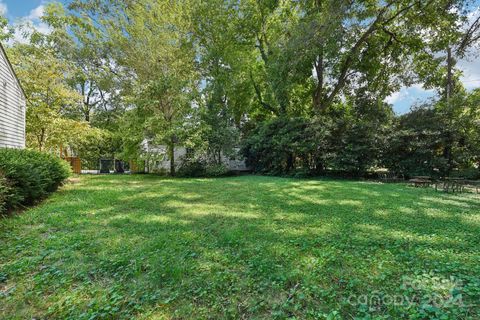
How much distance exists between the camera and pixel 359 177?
41.2ft

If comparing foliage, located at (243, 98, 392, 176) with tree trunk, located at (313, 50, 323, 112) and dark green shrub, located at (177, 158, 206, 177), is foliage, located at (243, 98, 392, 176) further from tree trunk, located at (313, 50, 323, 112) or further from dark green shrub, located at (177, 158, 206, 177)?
dark green shrub, located at (177, 158, 206, 177)

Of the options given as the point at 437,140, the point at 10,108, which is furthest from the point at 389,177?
the point at 10,108

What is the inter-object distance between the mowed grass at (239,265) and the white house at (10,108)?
5.06 metres

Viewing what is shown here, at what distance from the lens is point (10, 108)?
26.8 feet

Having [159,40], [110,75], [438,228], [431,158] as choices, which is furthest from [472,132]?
[110,75]

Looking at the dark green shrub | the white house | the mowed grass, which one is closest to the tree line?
the dark green shrub

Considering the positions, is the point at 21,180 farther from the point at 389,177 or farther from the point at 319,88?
the point at 389,177

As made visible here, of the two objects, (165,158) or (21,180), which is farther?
(165,158)

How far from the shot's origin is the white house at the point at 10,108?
25.1 ft

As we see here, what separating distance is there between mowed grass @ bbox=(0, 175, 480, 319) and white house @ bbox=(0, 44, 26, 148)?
5.06 m

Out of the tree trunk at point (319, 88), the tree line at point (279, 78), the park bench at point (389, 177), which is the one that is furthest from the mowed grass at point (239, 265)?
the tree trunk at point (319, 88)

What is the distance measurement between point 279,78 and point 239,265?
10.4 meters

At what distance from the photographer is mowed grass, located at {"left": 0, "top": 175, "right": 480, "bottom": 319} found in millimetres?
1963

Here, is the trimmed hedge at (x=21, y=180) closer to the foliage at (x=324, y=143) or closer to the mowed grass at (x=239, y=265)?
the mowed grass at (x=239, y=265)
